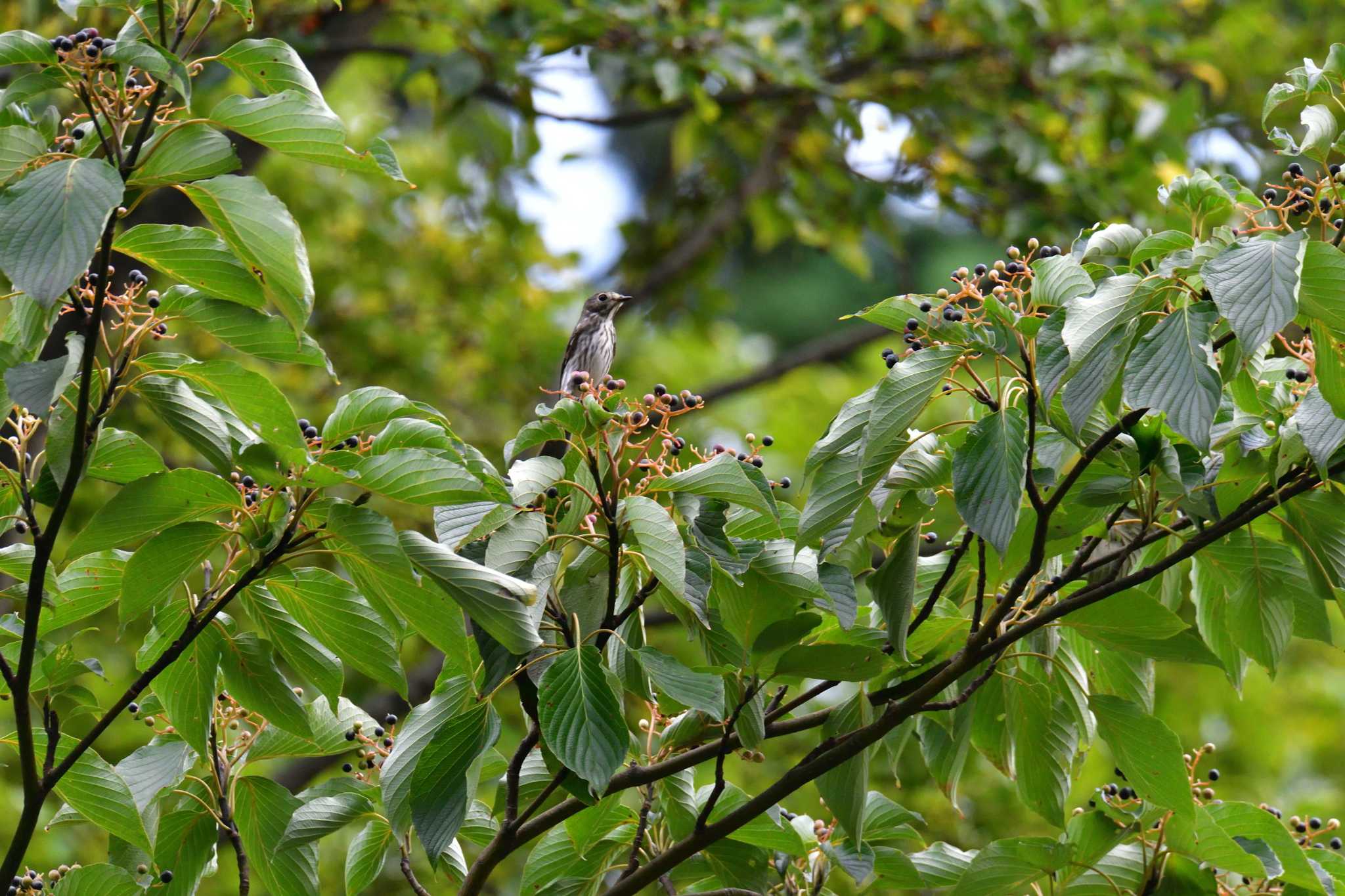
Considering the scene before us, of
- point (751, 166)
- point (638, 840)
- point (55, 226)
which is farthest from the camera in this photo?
point (751, 166)

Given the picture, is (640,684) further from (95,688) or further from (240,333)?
(95,688)

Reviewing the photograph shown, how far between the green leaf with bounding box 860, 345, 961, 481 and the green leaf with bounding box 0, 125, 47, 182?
4.37 ft

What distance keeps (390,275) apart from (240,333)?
8.98 metres

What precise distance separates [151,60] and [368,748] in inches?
57.9

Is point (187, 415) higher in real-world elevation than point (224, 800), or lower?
higher

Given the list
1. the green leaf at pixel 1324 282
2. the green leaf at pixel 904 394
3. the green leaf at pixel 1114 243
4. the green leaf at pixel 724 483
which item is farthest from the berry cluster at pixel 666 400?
the green leaf at pixel 1324 282

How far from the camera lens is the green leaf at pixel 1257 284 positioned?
192cm

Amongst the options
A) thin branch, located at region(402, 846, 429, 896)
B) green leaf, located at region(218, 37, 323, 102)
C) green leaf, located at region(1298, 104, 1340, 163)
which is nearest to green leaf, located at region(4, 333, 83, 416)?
green leaf, located at region(218, 37, 323, 102)

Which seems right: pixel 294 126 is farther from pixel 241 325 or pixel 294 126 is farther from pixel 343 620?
pixel 343 620

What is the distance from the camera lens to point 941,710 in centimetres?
256

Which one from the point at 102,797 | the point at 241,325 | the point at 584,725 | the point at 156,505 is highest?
the point at 241,325

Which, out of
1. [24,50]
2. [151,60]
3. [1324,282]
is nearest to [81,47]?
[24,50]

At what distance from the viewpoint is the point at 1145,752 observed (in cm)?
252

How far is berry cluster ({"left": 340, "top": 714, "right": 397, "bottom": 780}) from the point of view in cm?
281
